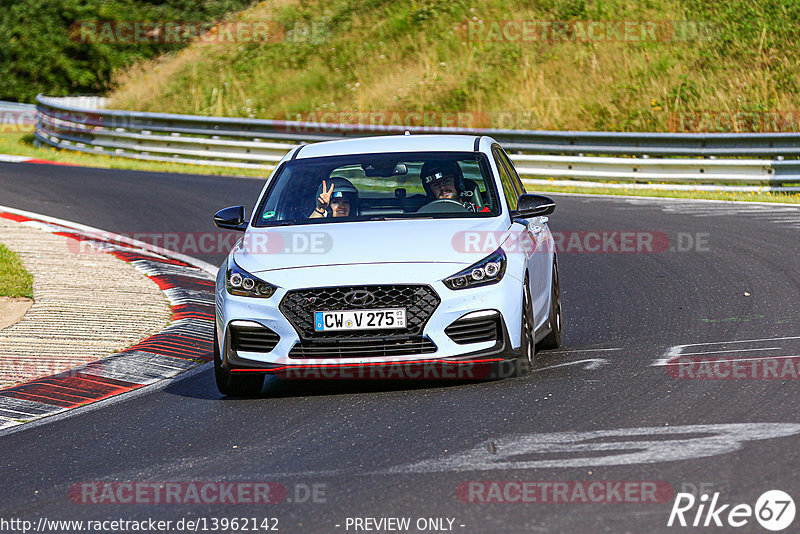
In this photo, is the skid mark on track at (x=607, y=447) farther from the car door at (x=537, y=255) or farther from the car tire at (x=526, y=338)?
the car door at (x=537, y=255)

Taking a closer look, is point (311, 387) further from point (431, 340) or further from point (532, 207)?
point (532, 207)

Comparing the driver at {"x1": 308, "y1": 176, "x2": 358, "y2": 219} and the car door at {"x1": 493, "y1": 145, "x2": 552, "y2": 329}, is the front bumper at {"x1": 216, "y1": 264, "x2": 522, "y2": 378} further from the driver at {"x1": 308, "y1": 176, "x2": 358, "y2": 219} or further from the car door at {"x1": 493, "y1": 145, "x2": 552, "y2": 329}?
the driver at {"x1": 308, "y1": 176, "x2": 358, "y2": 219}

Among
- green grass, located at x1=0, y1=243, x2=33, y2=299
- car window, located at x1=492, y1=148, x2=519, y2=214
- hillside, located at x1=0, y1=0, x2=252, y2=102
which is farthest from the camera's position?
hillside, located at x1=0, y1=0, x2=252, y2=102

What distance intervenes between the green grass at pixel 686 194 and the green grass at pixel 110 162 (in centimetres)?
644

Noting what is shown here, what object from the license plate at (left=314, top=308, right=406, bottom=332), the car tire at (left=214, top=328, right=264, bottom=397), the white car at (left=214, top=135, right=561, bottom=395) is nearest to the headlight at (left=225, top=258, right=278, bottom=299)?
the white car at (left=214, top=135, right=561, bottom=395)

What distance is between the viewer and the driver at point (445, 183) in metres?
8.70

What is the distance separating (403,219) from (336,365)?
137 cm

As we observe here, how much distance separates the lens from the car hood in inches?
303

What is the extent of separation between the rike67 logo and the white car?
105 inches

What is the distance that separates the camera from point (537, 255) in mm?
8602

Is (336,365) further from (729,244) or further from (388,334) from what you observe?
(729,244)

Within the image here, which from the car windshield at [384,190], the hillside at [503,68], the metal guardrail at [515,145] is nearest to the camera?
the car windshield at [384,190]

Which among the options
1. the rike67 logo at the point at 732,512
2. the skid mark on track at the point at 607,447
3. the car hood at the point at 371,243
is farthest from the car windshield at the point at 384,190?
the rike67 logo at the point at 732,512

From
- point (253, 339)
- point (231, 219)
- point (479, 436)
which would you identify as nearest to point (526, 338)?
point (479, 436)
